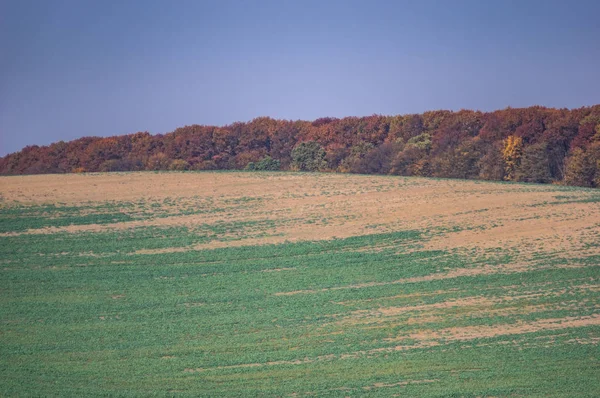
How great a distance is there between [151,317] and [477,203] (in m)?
15.8

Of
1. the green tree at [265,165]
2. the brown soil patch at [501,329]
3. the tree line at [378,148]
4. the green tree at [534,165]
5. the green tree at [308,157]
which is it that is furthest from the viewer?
the green tree at [308,157]

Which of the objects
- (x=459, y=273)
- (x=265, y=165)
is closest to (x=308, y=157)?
(x=265, y=165)

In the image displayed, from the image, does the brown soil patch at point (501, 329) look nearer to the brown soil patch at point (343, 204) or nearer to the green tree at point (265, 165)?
the brown soil patch at point (343, 204)

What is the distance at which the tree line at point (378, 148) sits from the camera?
3938 centimetres

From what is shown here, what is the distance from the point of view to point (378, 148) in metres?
45.4

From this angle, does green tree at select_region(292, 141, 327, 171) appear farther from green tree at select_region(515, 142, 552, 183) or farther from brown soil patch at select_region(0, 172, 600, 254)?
green tree at select_region(515, 142, 552, 183)

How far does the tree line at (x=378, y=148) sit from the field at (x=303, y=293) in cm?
706

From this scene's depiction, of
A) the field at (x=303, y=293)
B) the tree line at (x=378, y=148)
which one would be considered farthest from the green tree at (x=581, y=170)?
the field at (x=303, y=293)

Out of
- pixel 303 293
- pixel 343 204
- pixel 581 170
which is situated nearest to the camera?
pixel 303 293

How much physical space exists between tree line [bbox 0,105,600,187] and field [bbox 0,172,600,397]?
23.2 ft

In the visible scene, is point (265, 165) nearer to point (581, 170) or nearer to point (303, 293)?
point (581, 170)

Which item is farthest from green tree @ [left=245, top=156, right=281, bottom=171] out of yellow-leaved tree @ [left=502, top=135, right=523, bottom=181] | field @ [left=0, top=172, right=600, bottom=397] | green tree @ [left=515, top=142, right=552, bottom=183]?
green tree @ [left=515, top=142, right=552, bottom=183]

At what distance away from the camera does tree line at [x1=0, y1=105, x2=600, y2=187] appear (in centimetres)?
3938

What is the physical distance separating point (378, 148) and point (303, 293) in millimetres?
26622
